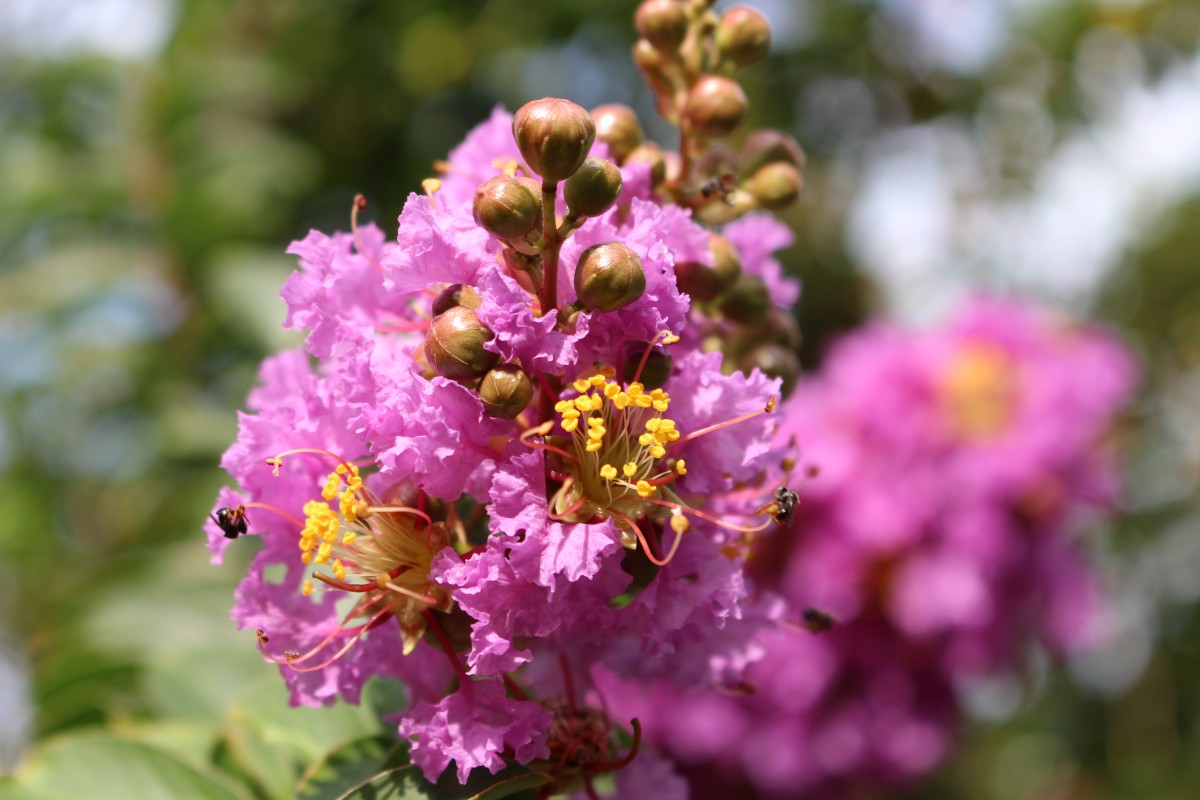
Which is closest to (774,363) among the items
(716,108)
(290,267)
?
(716,108)

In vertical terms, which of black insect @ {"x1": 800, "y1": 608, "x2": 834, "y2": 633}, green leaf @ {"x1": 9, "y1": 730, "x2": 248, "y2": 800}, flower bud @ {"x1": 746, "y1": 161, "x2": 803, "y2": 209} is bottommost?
black insect @ {"x1": 800, "y1": 608, "x2": 834, "y2": 633}

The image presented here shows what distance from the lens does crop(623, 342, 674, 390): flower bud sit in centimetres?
125

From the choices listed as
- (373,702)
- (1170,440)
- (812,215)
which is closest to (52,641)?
(373,702)

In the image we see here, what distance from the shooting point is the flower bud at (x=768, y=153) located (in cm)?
156

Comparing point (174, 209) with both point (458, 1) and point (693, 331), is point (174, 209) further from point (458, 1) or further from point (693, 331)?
point (693, 331)

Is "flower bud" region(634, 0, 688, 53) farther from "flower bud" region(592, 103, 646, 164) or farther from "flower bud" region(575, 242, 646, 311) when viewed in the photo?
"flower bud" region(575, 242, 646, 311)

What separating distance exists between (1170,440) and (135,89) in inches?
172

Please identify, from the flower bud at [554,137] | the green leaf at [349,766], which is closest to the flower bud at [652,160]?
the flower bud at [554,137]

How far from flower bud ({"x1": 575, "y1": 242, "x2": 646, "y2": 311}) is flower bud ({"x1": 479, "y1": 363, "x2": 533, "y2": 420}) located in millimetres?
113

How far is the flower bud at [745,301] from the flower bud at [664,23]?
35cm

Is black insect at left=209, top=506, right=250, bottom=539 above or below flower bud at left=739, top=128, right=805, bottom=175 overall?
below

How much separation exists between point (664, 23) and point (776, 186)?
0.27m

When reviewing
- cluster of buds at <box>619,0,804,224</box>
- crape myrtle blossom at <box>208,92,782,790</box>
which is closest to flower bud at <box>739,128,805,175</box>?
cluster of buds at <box>619,0,804,224</box>

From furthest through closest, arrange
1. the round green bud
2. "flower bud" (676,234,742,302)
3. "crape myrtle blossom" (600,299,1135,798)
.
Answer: "crape myrtle blossom" (600,299,1135,798)
the round green bud
"flower bud" (676,234,742,302)
